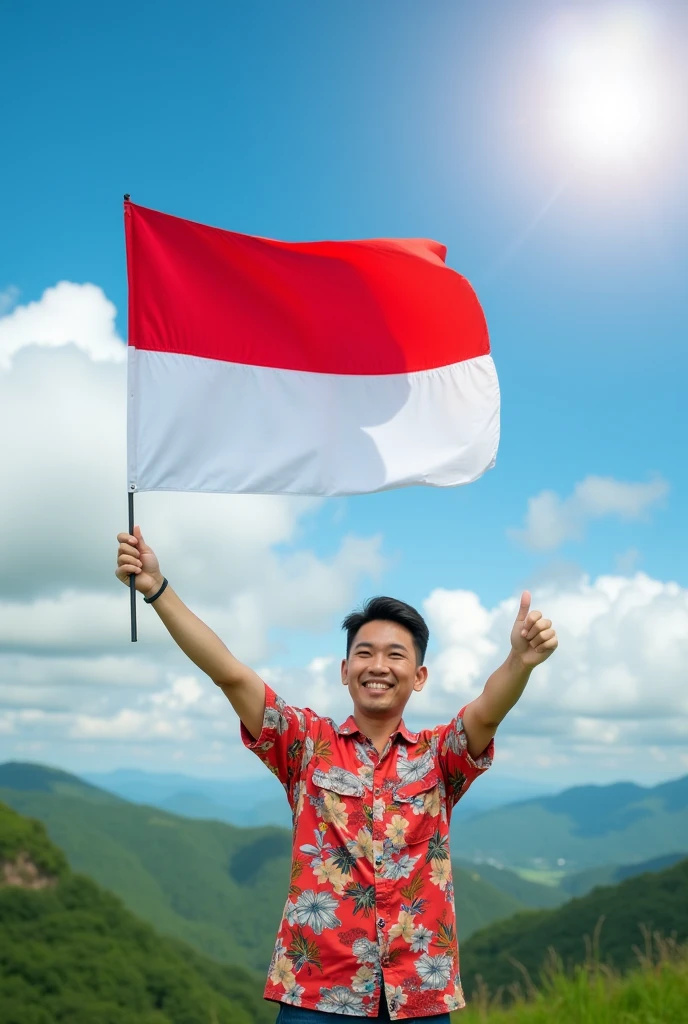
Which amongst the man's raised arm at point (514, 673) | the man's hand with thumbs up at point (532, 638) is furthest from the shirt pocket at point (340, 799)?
the man's hand with thumbs up at point (532, 638)

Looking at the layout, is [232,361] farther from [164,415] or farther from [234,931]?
[234,931]

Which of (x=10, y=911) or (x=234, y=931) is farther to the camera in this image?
(x=234, y=931)

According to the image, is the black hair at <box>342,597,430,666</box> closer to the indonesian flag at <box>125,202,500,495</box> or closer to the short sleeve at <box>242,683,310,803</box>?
the short sleeve at <box>242,683,310,803</box>

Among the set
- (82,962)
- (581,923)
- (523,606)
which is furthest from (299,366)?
(581,923)

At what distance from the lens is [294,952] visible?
3.80 meters

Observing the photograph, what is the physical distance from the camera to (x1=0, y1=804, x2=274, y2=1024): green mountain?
68750 mm

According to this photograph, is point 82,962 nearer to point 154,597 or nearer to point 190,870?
point 154,597

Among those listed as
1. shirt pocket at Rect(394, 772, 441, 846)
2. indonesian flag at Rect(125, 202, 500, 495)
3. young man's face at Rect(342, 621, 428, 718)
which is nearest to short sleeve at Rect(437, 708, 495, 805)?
shirt pocket at Rect(394, 772, 441, 846)

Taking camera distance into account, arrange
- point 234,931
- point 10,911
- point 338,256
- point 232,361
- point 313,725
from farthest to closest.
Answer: point 234,931 < point 10,911 < point 338,256 < point 232,361 < point 313,725

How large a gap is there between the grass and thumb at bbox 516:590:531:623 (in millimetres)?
6216

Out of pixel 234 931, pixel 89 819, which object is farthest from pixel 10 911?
pixel 89 819

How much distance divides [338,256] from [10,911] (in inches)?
3334

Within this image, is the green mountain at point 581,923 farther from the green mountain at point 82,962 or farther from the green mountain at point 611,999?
the green mountain at point 611,999

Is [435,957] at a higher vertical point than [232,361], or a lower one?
lower
